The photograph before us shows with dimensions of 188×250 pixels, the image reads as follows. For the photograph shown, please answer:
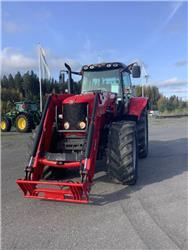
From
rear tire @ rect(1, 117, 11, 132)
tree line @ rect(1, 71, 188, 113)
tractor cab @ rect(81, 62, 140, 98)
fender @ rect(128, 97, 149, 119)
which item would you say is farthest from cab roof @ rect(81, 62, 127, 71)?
tree line @ rect(1, 71, 188, 113)

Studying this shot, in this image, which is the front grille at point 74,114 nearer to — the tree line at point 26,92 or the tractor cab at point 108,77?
the tractor cab at point 108,77

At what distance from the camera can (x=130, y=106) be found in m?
7.46

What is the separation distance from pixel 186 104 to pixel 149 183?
49.6 m

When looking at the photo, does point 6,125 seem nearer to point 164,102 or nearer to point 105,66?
point 105,66

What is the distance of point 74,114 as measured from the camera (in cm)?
552

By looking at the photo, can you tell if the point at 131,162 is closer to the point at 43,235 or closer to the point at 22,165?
the point at 43,235

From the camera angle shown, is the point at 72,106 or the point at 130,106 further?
the point at 130,106

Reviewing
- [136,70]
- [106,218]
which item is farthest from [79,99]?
[106,218]

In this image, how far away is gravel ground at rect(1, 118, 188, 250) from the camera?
11.1 feet

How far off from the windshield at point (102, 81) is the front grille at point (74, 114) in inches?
→ 76.8

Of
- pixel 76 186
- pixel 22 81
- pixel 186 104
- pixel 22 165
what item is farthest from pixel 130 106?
pixel 186 104

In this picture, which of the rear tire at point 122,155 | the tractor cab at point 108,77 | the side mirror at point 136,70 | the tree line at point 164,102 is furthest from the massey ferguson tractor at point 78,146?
the tree line at point 164,102

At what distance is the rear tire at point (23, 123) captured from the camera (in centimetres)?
1686

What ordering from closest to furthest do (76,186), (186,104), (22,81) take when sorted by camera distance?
1. (76,186)
2. (22,81)
3. (186,104)
